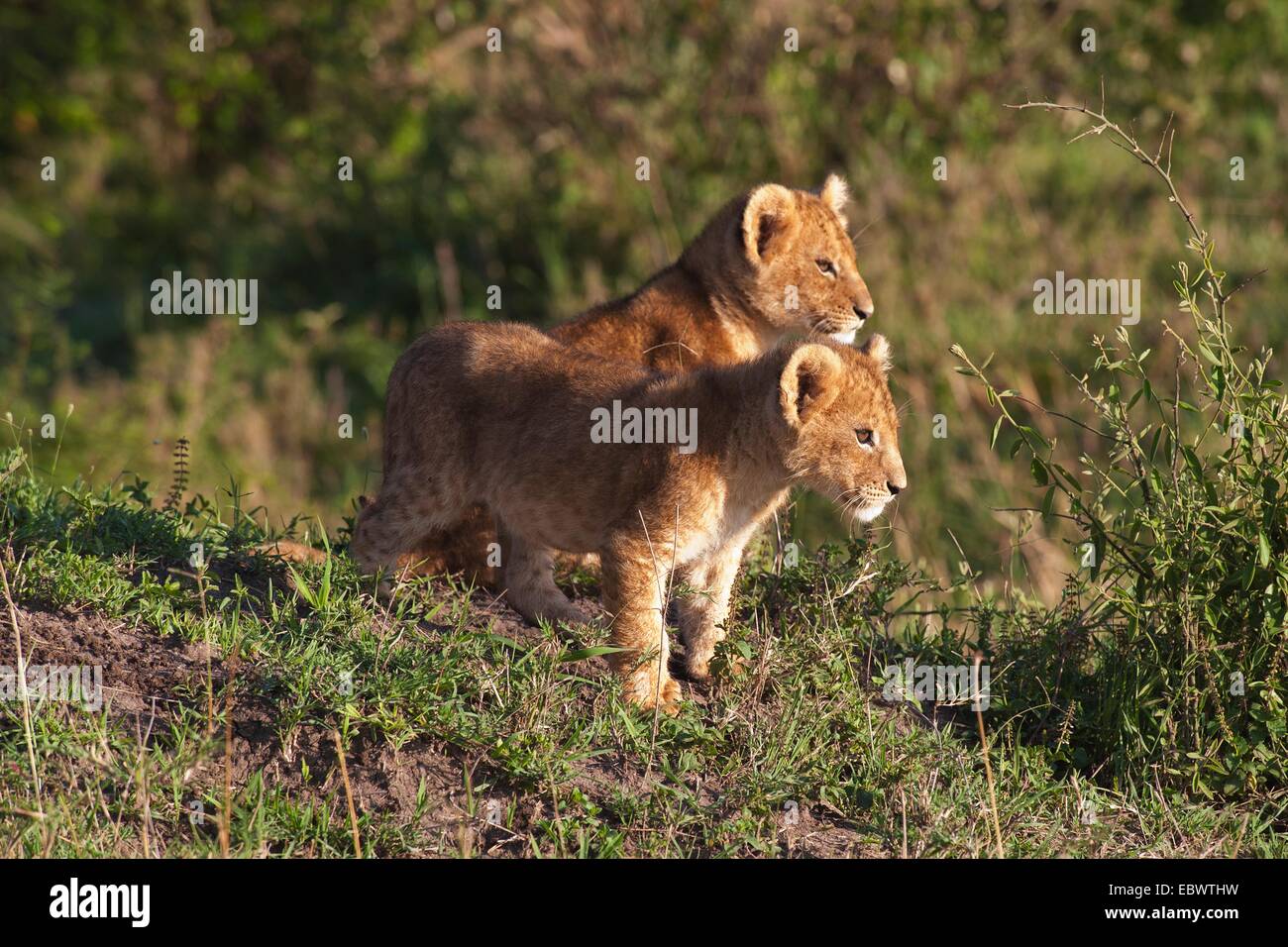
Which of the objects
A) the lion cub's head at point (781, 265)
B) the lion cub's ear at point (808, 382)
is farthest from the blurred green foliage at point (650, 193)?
the lion cub's ear at point (808, 382)

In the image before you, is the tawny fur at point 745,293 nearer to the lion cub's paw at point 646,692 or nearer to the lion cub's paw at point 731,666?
the lion cub's paw at point 731,666

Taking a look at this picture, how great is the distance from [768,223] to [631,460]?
83.7 inches

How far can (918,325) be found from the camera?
12.9 meters

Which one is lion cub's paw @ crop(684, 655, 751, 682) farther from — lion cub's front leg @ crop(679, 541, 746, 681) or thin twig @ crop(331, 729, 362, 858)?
thin twig @ crop(331, 729, 362, 858)

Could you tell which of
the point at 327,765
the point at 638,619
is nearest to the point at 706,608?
the point at 638,619

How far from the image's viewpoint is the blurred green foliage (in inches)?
503

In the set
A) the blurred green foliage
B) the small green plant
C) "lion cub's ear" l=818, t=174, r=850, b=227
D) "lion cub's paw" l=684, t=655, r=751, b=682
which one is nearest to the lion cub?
"lion cub's paw" l=684, t=655, r=751, b=682

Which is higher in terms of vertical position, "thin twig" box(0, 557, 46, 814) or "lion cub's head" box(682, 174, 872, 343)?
"lion cub's head" box(682, 174, 872, 343)

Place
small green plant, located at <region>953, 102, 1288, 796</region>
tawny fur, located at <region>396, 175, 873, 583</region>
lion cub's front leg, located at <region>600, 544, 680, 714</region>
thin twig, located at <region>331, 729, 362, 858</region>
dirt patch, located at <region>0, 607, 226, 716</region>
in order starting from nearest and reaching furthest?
thin twig, located at <region>331, 729, 362, 858</region> < dirt patch, located at <region>0, 607, 226, 716</region> < small green plant, located at <region>953, 102, 1288, 796</region> < lion cub's front leg, located at <region>600, 544, 680, 714</region> < tawny fur, located at <region>396, 175, 873, 583</region>

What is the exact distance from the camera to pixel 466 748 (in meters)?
5.47

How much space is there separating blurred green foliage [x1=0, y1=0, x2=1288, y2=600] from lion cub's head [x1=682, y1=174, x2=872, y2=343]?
4181mm

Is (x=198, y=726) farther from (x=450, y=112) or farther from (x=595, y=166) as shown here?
(x=450, y=112)

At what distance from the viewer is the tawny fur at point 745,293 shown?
732cm
